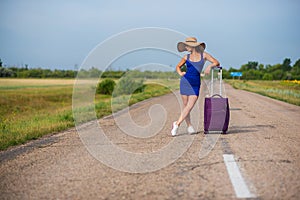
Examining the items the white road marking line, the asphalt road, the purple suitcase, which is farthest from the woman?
the white road marking line

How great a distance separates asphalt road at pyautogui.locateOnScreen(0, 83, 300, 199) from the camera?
4.34 metres

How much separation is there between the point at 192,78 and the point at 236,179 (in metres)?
3.90

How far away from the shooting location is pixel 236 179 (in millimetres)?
4742

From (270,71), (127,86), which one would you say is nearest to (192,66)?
(127,86)

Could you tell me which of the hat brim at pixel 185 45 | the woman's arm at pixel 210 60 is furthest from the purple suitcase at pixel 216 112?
the hat brim at pixel 185 45

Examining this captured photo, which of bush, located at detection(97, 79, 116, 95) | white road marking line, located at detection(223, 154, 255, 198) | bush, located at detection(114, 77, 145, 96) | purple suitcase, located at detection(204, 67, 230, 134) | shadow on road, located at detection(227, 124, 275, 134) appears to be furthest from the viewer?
bush, located at detection(97, 79, 116, 95)

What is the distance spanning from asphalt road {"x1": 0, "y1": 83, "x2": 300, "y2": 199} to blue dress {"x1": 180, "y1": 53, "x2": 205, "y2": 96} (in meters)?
1.07

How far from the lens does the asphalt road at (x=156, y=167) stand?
14.2 ft

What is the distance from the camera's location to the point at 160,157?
20.8 feet

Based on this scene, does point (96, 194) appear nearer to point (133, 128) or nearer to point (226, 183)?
point (226, 183)

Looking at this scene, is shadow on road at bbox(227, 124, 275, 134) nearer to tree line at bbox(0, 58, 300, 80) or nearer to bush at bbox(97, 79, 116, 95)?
tree line at bbox(0, 58, 300, 80)

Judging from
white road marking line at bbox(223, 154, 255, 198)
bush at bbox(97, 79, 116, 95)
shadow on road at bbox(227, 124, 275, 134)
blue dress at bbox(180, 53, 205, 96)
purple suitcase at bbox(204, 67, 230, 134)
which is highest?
blue dress at bbox(180, 53, 205, 96)

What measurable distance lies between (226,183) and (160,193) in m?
0.90

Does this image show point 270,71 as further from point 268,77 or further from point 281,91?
point 281,91
